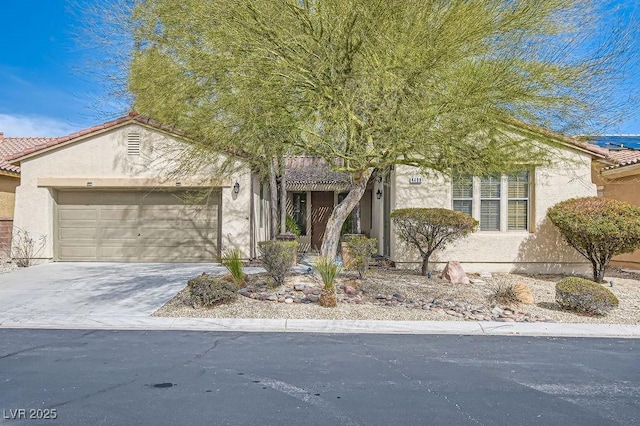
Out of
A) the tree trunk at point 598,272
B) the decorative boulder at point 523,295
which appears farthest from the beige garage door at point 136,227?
the tree trunk at point 598,272

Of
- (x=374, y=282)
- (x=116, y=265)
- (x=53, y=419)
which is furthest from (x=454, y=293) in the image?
(x=116, y=265)

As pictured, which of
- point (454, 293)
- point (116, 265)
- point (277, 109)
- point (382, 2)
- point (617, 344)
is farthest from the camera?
point (116, 265)

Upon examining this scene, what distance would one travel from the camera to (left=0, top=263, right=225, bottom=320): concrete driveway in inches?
323

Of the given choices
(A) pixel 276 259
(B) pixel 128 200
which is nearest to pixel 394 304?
(A) pixel 276 259

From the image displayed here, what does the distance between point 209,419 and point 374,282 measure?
7.03 metres

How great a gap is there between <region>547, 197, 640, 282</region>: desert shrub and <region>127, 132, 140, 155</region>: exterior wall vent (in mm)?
13069

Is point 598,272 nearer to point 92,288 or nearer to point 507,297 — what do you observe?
point 507,297

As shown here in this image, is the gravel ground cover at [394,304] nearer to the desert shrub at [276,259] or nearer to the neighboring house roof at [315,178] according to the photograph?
the desert shrub at [276,259]

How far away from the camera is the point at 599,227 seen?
416 inches

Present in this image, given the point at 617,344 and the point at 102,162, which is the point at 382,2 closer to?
the point at 617,344

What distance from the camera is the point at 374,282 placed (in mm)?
10562

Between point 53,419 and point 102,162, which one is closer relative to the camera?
point 53,419

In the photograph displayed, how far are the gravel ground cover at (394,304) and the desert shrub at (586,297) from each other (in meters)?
0.16

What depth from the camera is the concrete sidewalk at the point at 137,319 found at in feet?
23.7
